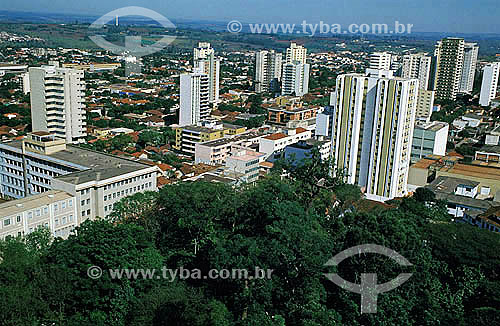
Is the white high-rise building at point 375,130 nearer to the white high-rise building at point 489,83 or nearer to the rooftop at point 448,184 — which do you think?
the rooftop at point 448,184

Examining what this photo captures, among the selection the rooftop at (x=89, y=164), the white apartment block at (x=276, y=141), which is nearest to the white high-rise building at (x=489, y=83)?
the white apartment block at (x=276, y=141)

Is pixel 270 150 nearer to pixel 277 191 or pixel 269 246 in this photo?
pixel 277 191

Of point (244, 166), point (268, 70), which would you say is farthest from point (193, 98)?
point (268, 70)

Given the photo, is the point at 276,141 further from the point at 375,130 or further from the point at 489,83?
the point at 489,83

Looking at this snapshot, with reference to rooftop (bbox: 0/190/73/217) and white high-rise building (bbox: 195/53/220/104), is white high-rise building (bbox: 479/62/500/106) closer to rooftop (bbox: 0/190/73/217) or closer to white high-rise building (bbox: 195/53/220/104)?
white high-rise building (bbox: 195/53/220/104)

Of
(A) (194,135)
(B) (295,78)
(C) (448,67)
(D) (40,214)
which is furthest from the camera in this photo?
(B) (295,78)

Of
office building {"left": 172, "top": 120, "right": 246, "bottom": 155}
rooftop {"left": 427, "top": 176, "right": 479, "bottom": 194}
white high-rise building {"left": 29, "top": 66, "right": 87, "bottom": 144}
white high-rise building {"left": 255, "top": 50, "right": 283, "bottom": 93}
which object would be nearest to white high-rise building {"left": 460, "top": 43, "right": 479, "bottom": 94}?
white high-rise building {"left": 255, "top": 50, "right": 283, "bottom": 93}
